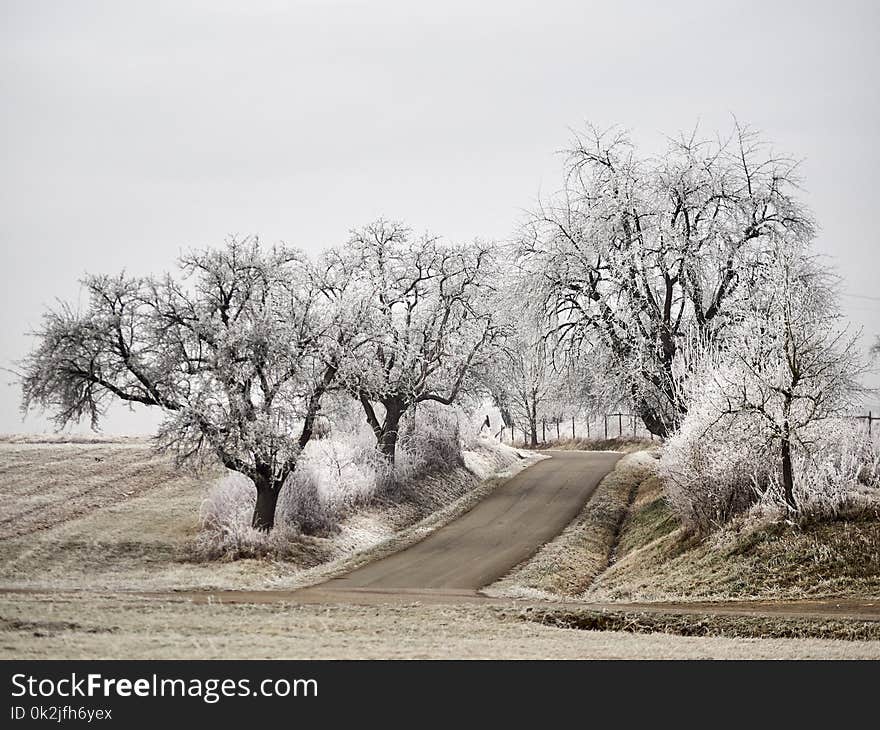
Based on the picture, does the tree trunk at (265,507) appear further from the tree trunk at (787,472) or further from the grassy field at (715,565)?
the tree trunk at (787,472)

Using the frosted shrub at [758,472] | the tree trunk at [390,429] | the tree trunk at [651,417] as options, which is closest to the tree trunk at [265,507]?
the tree trunk at [390,429]

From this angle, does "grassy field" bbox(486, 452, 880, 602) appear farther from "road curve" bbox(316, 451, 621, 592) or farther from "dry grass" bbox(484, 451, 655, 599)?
"road curve" bbox(316, 451, 621, 592)

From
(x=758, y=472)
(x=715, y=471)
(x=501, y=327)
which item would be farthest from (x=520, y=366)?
(x=758, y=472)

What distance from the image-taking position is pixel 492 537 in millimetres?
30703

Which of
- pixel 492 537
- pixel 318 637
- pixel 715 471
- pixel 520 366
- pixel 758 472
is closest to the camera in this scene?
pixel 318 637

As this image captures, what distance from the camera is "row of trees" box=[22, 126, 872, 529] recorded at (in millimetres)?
25359

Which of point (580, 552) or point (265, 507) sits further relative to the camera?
point (580, 552)

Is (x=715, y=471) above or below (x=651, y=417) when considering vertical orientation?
below

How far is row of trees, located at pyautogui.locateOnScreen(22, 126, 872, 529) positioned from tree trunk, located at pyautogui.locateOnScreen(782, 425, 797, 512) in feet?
0.27

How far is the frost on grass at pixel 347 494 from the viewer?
88.0 feet

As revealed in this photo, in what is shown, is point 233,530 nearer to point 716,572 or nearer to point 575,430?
point 716,572

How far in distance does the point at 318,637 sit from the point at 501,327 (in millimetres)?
25478

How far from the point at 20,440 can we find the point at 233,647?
31738 mm

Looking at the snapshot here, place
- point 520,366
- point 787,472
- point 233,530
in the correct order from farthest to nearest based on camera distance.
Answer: point 520,366
point 233,530
point 787,472
